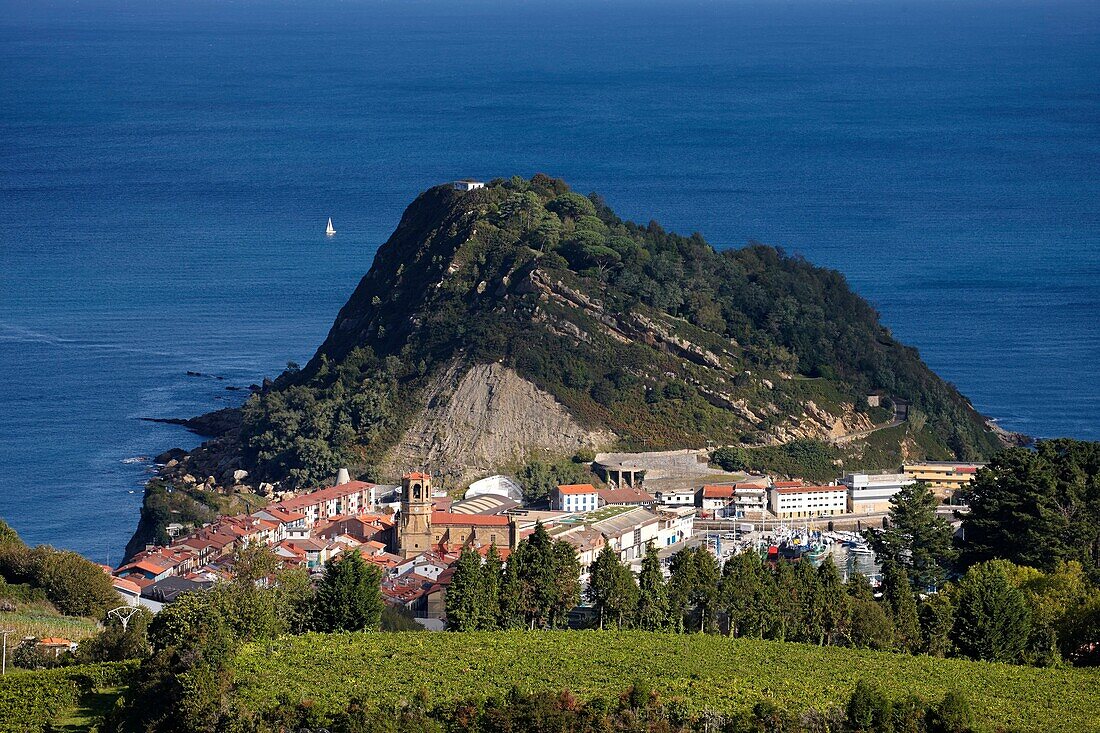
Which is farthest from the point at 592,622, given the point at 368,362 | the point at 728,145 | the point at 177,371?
the point at 728,145

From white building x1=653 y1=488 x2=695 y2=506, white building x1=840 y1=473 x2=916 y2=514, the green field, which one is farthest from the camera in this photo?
white building x1=840 y1=473 x2=916 y2=514

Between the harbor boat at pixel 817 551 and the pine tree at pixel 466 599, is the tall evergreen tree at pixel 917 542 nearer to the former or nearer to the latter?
the harbor boat at pixel 817 551

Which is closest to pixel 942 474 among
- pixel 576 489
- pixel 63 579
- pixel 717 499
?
pixel 717 499

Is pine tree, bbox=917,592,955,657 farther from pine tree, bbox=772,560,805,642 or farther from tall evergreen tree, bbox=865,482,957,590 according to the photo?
tall evergreen tree, bbox=865,482,957,590

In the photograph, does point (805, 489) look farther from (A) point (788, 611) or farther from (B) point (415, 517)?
(A) point (788, 611)

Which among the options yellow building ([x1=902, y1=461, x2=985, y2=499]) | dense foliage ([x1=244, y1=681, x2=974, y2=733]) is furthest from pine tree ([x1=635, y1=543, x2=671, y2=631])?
Result: yellow building ([x1=902, y1=461, x2=985, y2=499])

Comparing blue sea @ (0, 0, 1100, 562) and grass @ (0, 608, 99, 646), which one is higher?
blue sea @ (0, 0, 1100, 562)

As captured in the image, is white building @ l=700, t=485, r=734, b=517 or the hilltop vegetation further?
the hilltop vegetation

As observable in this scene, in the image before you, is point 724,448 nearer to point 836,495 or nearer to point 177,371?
point 836,495
